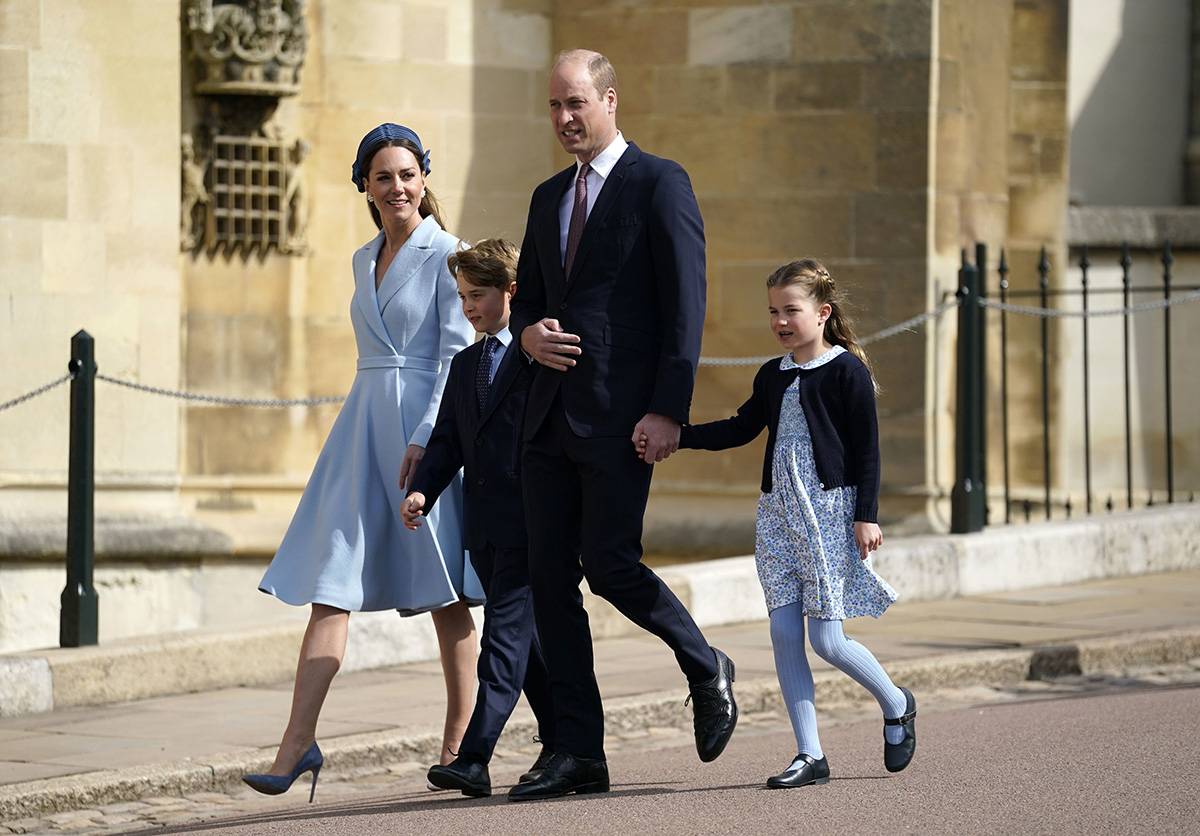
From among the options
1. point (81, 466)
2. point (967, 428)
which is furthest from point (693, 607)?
point (81, 466)

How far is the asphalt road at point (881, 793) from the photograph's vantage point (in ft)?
17.3

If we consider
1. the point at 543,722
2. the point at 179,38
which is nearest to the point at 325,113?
the point at 179,38

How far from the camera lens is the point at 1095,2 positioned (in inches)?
615

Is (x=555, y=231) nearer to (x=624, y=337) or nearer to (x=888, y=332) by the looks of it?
(x=624, y=337)

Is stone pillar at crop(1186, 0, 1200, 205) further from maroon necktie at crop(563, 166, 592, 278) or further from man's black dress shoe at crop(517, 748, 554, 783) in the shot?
man's black dress shoe at crop(517, 748, 554, 783)

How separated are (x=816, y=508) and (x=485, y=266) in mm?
1074

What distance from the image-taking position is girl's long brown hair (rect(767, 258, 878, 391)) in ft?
18.9

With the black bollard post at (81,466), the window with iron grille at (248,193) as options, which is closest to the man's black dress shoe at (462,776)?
the black bollard post at (81,466)

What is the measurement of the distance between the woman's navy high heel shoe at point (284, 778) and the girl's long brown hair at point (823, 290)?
166cm

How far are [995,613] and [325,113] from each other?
157 inches

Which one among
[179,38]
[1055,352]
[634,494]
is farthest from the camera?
[1055,352]

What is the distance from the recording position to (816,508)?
5.75 meters

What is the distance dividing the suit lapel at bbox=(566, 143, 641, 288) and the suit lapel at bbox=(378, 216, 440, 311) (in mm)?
615

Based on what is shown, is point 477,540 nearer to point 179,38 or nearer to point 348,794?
point 348,794
